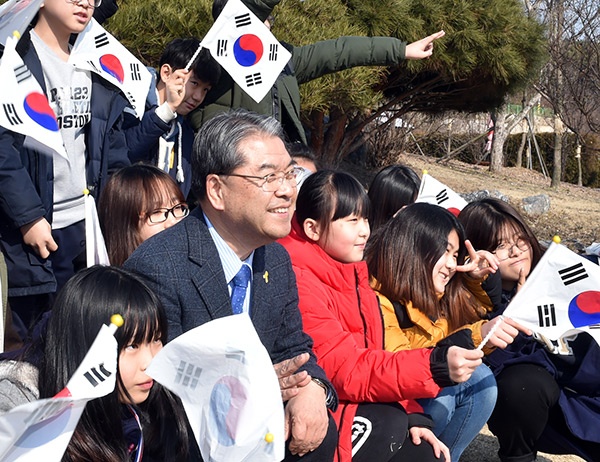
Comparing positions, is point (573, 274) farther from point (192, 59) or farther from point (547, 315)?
point (192, 59)

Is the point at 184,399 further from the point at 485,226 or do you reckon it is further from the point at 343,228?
the point at 485,226

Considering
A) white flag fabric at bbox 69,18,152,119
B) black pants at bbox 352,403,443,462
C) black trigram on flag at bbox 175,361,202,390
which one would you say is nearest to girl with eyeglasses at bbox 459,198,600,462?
black pants at bbox 352,403,443,462

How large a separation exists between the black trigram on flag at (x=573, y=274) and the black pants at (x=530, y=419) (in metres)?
0.48

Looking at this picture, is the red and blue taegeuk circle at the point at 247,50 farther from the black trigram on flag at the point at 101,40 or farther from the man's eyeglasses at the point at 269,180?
the man's eyeglasses at the point at 269,180

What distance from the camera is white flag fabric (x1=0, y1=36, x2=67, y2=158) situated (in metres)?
2.83

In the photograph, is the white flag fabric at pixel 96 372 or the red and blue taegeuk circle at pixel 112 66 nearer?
the white flag fabric at pixel 96 372

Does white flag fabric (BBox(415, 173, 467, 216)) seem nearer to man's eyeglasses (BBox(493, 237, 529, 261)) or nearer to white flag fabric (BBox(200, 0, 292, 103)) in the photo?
man's eyeglasses (BBox(493, 237, 529, 261))

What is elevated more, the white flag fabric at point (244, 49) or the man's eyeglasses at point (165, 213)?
the white flag fabric at point (244, 49)

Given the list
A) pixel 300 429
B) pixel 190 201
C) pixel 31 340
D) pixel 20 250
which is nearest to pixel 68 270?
pixel 20 250

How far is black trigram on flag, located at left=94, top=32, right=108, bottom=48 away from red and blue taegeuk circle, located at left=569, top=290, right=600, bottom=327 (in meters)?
2.34

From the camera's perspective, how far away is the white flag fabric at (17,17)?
3.01 m

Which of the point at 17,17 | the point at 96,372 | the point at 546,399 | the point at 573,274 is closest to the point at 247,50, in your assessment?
the point at 17,17

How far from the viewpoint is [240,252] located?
2525 millimetres

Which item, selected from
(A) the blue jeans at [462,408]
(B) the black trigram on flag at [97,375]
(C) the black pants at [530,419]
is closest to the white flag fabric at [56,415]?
(B) the black trigram on flag at [97,375]
